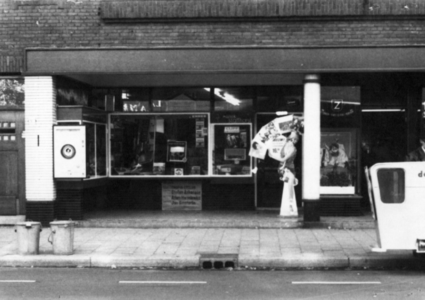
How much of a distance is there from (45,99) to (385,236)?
814cm

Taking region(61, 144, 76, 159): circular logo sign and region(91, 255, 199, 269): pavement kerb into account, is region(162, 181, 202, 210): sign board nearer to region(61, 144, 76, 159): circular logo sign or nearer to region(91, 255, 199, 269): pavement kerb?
region(61, 144, 76, 159): circular logo sign

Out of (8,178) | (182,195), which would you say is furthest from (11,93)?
(182,195)

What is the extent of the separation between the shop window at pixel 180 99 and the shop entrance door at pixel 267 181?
148cm

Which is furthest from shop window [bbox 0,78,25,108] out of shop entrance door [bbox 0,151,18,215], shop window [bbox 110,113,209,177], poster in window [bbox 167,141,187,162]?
poster in window [bbox 167,141,187,162]

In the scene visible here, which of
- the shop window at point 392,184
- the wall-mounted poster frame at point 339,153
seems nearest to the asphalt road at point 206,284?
the shop window at point 392,184

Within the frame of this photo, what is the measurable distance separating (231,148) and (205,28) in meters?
3.45

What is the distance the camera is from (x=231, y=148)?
52.1 ft

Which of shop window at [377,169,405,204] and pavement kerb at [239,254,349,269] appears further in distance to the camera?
pavement kerb at [239,254,349,269]

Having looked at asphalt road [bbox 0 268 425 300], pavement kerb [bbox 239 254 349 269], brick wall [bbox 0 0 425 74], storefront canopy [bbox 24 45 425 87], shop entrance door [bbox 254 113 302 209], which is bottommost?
asphalt road [bbox 0 268 425 300]

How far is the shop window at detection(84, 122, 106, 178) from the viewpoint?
14.7 meters

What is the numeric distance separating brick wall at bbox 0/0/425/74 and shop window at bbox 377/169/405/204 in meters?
4.67

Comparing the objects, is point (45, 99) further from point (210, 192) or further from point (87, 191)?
point (210, 192)

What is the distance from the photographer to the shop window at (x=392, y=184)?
32.0 ft

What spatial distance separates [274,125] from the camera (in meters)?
14.9
